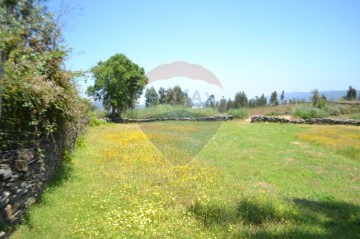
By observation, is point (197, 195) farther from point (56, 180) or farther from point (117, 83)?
point (117, 83)

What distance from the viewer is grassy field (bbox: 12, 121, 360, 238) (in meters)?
6.28

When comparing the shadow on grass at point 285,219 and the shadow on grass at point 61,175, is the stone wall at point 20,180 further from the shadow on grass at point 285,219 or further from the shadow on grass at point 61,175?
the shadow on grass at point 285,219

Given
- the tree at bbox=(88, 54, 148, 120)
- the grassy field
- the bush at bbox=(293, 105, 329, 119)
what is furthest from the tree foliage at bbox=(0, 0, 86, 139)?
the bush at bbox=(293, 105, 329, 119)

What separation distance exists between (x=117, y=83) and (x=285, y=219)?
3072cm

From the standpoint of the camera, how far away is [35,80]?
6676 mm

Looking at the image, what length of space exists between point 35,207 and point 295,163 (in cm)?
1079

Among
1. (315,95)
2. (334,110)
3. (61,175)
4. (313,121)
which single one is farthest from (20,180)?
(315,95)

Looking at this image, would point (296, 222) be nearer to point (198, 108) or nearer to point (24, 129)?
point (24, 129)

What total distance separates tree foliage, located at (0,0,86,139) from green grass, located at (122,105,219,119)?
25.6 meters

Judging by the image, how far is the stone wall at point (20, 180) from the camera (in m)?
5.14

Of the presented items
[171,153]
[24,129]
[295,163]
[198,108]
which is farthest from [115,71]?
[24,129]

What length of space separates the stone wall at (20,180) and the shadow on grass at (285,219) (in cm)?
373

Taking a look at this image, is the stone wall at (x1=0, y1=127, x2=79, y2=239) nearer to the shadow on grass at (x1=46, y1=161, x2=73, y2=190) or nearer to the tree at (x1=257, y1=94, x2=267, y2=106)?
the shadow on grass at (x1=46, y1=161, x2=73, y2=190)

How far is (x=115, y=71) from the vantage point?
35.4 meters
